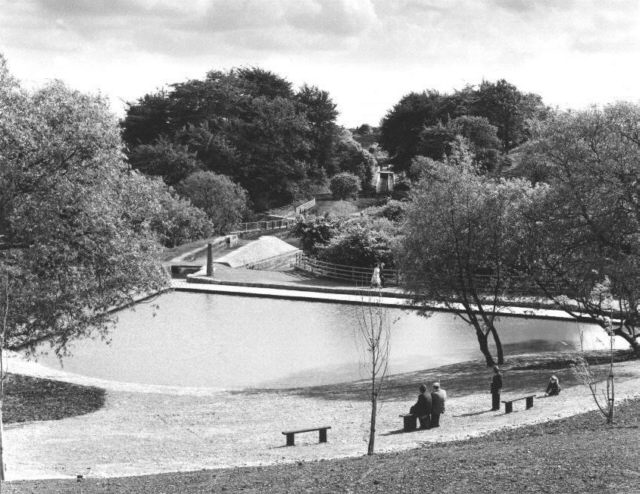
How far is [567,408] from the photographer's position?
1869cm

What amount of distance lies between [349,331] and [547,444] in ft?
67.2

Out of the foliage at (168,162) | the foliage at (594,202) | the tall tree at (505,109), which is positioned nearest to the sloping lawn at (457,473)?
the foliage at (594,202)

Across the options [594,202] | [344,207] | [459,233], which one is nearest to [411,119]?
[344,207]

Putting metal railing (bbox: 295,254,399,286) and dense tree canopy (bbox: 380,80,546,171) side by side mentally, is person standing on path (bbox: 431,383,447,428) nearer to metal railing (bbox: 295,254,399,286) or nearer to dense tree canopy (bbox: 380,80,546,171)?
metal railing (bbox: 295,254,399,286)

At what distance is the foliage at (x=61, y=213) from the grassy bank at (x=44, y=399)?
150cm

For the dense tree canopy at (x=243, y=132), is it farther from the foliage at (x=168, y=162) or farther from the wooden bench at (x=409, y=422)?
the wooden bench at (x=409, y=422)

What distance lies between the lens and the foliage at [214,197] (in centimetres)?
6681

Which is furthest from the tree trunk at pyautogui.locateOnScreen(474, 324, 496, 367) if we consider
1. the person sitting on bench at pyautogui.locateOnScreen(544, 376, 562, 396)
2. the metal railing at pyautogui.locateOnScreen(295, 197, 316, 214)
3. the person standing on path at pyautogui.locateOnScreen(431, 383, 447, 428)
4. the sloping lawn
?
the metal railing at pyautogui.locateOnScreen(295, 197, 316, 214)

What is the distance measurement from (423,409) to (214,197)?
5066 centimetres

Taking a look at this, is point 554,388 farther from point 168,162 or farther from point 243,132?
point 243,132

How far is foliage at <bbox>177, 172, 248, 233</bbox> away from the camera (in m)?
66.8

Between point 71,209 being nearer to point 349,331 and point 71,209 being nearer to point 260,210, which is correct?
point 349,331

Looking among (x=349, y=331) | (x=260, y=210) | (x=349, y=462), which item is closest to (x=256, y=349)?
(x=349, y=331)

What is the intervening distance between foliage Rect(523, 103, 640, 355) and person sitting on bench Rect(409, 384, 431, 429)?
834 cm
